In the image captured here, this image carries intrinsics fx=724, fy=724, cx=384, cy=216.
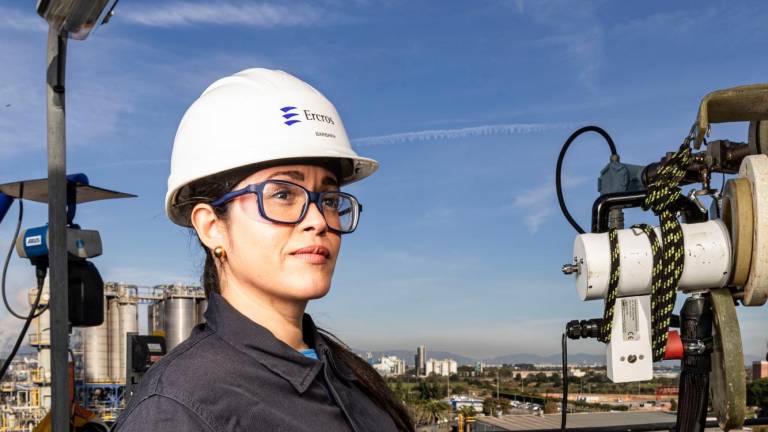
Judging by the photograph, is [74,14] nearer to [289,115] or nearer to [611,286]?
[289,115]

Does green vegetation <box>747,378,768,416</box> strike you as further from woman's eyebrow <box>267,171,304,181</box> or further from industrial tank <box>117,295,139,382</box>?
industrial tank <box>117,295,139,382</box>

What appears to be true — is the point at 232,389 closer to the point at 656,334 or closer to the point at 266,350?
the point at 266,350

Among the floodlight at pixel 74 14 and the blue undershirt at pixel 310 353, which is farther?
the floodlight at pixel 74 14

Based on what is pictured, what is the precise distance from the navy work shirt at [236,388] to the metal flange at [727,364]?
78 centimetres

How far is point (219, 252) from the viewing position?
1312 millimetres

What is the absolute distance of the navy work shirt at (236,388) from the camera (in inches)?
41.0

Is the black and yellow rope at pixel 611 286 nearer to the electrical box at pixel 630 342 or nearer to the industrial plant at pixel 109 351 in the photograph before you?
the electrical box at pixel 630 342

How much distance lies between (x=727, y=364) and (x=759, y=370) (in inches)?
20.5

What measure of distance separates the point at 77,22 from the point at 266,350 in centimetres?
143

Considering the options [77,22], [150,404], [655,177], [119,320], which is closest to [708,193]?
[655,177]

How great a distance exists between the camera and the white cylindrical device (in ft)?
5.01

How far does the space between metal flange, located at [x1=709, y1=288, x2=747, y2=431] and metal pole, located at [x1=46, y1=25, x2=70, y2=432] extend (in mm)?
1829

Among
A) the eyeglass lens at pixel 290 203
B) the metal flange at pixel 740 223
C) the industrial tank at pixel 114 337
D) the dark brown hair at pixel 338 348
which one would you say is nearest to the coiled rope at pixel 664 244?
the metal flange at pixel 740 223

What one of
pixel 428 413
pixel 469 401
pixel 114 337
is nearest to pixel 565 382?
pixel 469 401
